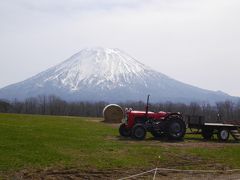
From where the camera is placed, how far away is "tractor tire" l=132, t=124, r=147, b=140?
2707cm

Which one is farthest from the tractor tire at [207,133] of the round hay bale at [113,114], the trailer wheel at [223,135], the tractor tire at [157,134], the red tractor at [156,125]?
the round hay bale at [113,114]

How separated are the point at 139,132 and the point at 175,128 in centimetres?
200

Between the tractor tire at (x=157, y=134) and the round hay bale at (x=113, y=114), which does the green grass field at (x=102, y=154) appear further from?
the round hay bale at (x=113, y=114)

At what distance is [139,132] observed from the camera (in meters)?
27.2

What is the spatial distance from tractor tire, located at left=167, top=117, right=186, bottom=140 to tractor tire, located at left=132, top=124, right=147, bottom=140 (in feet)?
4.56

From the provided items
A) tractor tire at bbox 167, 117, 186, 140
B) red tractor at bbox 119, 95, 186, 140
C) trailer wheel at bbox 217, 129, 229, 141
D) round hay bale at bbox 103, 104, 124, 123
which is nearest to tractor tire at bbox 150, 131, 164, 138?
red tractor at bbox 119, 95, 186, 140

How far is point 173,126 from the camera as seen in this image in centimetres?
2756

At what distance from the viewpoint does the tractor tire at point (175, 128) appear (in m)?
27.5

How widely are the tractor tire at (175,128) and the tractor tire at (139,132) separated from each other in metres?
1.39

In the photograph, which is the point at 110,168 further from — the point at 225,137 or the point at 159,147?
the point at 225,137

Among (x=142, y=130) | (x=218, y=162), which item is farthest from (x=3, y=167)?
(x=142, y=130)

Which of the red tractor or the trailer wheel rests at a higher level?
the red tractor

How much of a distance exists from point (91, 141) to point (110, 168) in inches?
278

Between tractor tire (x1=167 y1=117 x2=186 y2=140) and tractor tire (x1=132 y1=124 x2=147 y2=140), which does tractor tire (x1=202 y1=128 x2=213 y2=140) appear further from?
tractor tire (x1=132 y1=124 x2=147 y2=140)
